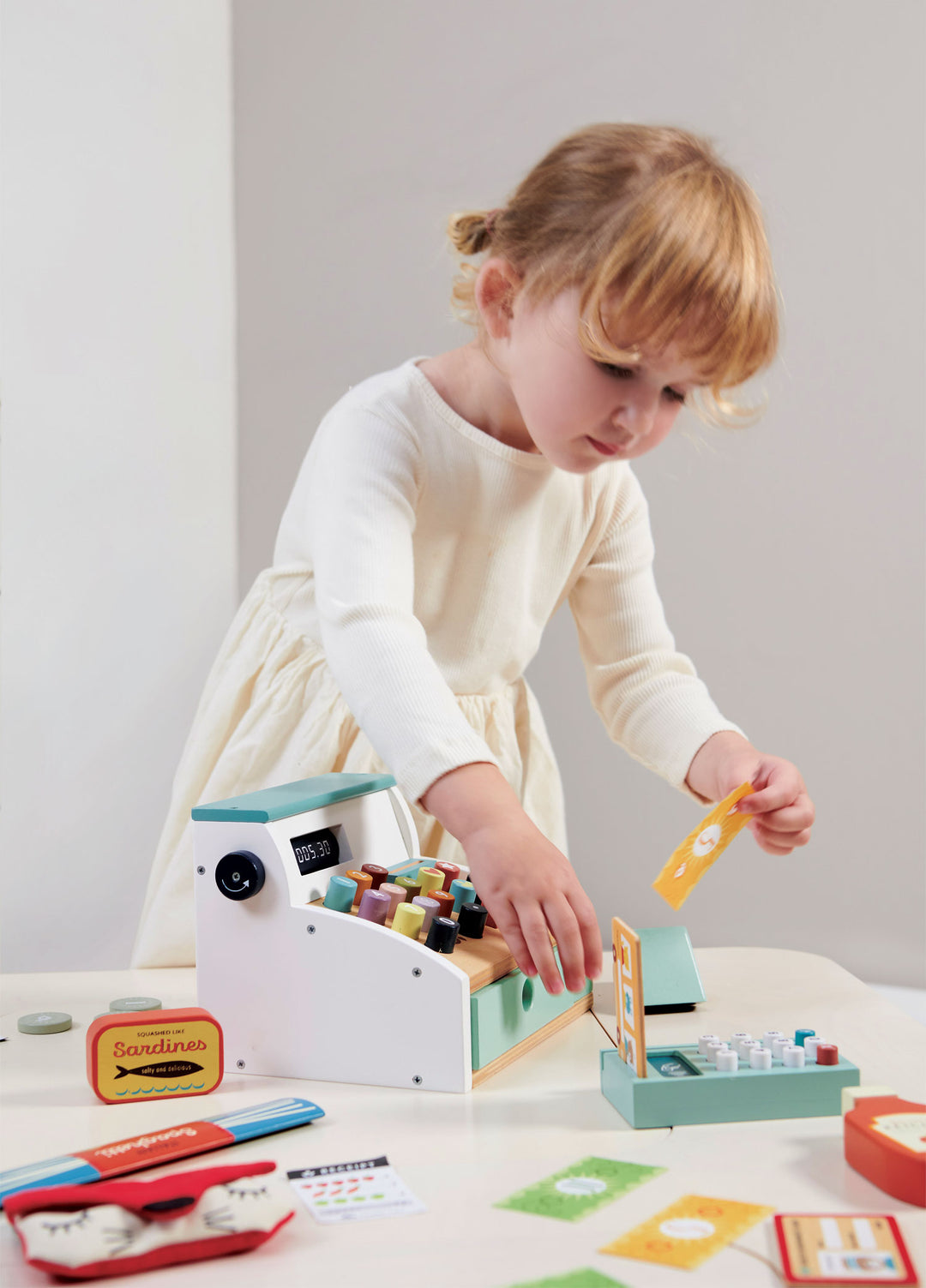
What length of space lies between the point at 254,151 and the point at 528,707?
1.11 meters

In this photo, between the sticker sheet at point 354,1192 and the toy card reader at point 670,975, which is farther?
the toy card reader at point 670,975

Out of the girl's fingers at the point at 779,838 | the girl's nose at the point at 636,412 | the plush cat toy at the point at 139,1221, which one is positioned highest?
the girl's nose at the point at 636,412

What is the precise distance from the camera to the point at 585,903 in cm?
66

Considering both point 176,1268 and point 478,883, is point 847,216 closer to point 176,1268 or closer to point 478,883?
point 478,883

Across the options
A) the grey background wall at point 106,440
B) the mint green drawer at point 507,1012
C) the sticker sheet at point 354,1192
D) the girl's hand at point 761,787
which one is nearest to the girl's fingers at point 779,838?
the girl's hand at point 761,787

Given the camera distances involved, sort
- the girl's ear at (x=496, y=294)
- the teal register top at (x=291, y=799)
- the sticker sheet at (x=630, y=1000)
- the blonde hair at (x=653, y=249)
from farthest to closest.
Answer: the girl's ear at (x=496, y=294) → the blonde hair at (x=653, y=249) → the teal register top at (x=291, y=799) → the sticker sheet at (x=630, y=1000)

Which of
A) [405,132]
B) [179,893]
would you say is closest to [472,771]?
[179,893]

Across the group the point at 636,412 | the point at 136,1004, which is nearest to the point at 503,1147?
the point at 136,1004

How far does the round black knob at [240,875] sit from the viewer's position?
65cm

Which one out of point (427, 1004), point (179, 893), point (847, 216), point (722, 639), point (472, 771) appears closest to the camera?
point (427, 1004)

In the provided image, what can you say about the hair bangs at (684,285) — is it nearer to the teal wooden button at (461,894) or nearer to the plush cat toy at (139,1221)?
the teal wooden button at (461,894)

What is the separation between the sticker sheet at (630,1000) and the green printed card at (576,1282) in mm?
156

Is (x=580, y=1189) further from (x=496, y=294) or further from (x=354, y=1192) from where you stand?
(x=496, y=294)

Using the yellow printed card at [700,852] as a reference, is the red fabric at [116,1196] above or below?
below
